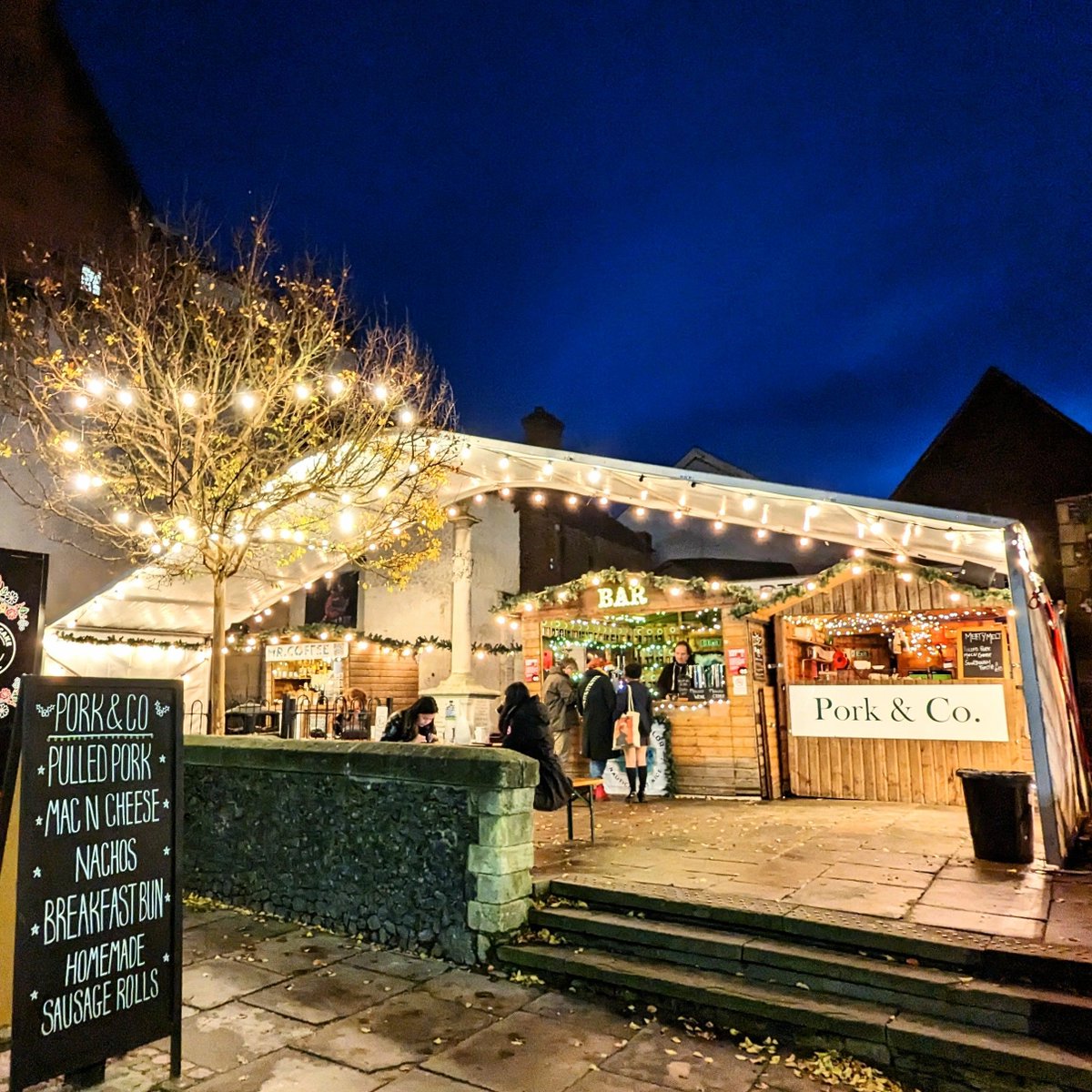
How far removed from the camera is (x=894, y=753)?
9.58m

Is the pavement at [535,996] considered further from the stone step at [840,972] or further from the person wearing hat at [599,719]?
the person wearing hat at [599,719]

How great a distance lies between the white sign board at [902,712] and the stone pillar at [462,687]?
536 cm

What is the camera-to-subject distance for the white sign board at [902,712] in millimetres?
8969

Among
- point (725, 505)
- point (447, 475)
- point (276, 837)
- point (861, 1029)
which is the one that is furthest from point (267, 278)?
point (861, 1029)

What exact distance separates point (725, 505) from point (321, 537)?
6.67 m

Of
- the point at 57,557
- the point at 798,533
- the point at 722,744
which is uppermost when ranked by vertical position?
the point at 57,557

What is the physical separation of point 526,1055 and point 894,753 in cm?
708

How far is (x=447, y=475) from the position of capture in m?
12.6

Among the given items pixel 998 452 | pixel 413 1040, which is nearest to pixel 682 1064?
pixel 413 1040

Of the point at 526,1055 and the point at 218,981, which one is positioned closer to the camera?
the point at 526,1055

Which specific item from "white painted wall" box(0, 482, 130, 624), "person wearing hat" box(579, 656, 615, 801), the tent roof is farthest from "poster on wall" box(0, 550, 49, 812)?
"person wearing hat" box(579, 656, 615, 801)

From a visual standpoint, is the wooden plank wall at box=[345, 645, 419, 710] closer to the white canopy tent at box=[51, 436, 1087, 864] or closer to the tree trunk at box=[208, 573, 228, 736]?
the white canopy tent at box=[51, 436, 1087, 864]

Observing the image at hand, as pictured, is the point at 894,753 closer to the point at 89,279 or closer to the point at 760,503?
the point at 760,503

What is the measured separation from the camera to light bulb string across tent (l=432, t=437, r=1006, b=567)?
23.5 feet
